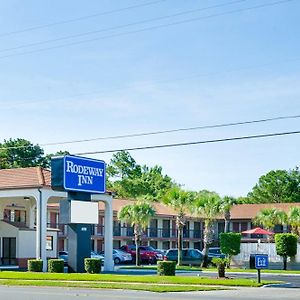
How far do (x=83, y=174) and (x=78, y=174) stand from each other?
0.49m

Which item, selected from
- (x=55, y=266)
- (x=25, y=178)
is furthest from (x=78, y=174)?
(x=25, y=178)

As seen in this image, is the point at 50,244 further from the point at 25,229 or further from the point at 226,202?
the point at 226,202

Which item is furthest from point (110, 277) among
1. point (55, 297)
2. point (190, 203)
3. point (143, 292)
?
point (190, 203)

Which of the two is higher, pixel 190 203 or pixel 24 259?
pixel 190 203

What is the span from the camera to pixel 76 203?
35875 mm

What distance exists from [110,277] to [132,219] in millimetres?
26268

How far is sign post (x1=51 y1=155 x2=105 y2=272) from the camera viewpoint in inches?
1391

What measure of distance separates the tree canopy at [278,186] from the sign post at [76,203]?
6720 centimetres

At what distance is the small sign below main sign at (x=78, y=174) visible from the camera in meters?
35.2

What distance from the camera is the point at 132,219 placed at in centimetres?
5750

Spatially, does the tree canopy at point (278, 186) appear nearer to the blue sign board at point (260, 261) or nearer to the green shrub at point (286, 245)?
the green shrub at point (286, 245)

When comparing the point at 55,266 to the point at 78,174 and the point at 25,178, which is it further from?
the point at 25,178

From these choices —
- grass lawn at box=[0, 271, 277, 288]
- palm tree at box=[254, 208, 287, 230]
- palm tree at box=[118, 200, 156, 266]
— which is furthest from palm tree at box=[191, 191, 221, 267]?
grass lawn at box=[0, 271, 277, 288]

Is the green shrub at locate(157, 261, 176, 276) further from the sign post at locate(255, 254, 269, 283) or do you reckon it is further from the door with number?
the door with number
